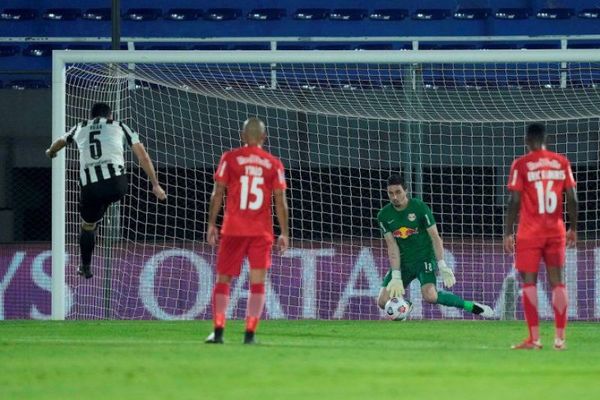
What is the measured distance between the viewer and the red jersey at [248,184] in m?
10.5

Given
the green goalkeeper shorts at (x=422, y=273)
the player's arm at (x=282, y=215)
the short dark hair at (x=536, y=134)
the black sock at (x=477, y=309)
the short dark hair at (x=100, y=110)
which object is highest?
the short dark hair at (x=100, y=110)

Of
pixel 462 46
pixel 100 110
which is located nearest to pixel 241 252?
pixel 100 110

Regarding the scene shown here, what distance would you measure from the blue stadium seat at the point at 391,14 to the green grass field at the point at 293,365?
37.9 ft

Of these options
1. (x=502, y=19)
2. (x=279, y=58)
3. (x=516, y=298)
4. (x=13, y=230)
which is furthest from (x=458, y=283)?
(x=502, y=19)

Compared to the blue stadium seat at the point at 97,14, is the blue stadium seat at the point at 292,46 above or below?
below

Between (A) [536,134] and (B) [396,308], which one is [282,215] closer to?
(A) [536,134]

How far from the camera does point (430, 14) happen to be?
23734 mm

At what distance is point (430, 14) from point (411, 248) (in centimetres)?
1000

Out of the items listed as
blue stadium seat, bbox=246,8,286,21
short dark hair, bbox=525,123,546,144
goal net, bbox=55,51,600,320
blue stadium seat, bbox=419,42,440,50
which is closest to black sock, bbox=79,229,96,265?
goal net, bbox=55,51,600,320

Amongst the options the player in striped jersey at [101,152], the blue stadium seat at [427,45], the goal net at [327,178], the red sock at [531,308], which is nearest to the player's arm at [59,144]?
Result: the player in striped jersey at [101,152]

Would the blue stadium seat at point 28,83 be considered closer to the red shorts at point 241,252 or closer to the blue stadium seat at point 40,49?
the blue stadium seat at point 40,49

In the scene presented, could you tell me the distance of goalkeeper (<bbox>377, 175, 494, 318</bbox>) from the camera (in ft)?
46.2

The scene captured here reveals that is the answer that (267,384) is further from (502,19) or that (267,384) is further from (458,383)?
(502,19)

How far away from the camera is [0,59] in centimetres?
2252
